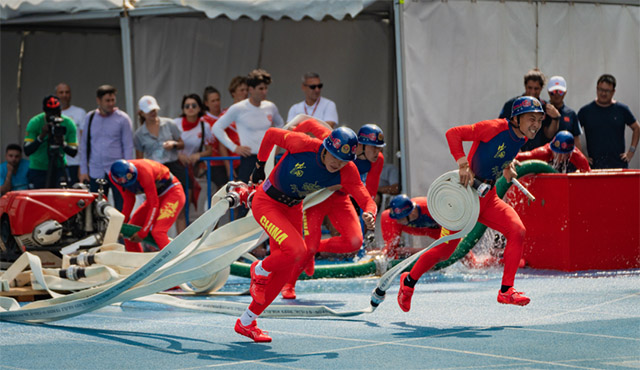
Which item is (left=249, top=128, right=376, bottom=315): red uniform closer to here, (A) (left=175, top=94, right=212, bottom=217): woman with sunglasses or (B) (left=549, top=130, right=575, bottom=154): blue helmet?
(B) (left=549, top=130, right=575, bottom=154): blue helmet

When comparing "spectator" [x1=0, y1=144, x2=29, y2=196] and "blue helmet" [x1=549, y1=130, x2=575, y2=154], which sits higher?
"blue helmet" [x1=549, y1=130, x2=575, y2=154]

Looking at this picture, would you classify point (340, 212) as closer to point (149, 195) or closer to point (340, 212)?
point (340, 212)

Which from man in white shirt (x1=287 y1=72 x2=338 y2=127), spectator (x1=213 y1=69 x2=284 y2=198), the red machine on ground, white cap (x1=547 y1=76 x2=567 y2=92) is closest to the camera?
the red machine on ground

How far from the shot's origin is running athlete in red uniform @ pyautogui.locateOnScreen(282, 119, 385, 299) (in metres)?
9.30

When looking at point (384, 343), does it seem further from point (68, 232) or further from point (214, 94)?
point (214, 94)

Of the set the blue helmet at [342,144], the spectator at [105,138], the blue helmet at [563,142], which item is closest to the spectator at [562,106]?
the blue helmet at [563,142]

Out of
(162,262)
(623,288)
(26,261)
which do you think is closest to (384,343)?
(162,262)

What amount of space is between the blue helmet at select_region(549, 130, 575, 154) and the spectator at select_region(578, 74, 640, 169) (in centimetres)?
147

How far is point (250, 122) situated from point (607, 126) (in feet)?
13.9

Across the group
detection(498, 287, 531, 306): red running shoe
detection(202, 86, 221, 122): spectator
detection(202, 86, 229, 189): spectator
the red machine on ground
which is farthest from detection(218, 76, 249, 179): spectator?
detection(498, 287, 531, 306): red running shoe

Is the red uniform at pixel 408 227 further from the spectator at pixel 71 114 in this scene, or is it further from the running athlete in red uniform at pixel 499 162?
the spectator at pixel 71 114

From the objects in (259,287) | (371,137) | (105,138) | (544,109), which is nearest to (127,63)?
(105,138)

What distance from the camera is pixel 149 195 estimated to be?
34.6 feet

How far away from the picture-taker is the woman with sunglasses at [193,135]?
13008 millimetres
